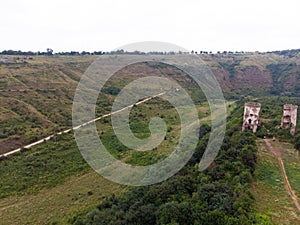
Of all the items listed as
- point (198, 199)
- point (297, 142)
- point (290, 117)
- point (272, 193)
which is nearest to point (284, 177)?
point (272, 193)

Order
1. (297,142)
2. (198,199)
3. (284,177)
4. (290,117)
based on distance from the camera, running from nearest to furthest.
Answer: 1. (198,199)
2. (284,177)
3. (297,142)
4. (290,117)

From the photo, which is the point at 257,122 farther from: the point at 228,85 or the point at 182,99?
the point at 228,85

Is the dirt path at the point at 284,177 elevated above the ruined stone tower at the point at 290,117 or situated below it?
below

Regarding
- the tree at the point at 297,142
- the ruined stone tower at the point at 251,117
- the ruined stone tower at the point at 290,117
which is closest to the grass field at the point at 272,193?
the tree at the point at 297,142

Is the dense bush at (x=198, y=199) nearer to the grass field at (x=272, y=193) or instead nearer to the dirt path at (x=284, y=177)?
the grass field at (x=272, y=193)

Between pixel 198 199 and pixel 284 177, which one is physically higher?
pixel 284 177

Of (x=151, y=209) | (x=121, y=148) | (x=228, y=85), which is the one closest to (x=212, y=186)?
(x=151, y=209)

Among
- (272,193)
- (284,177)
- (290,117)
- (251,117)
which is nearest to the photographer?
(272,193)

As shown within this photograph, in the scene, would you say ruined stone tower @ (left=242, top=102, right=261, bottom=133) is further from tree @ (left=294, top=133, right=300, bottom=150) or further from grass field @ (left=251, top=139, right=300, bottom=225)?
grass field @ (left=251, top=139, right=300, bottom=225)

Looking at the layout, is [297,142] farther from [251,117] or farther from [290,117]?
[251,117]
